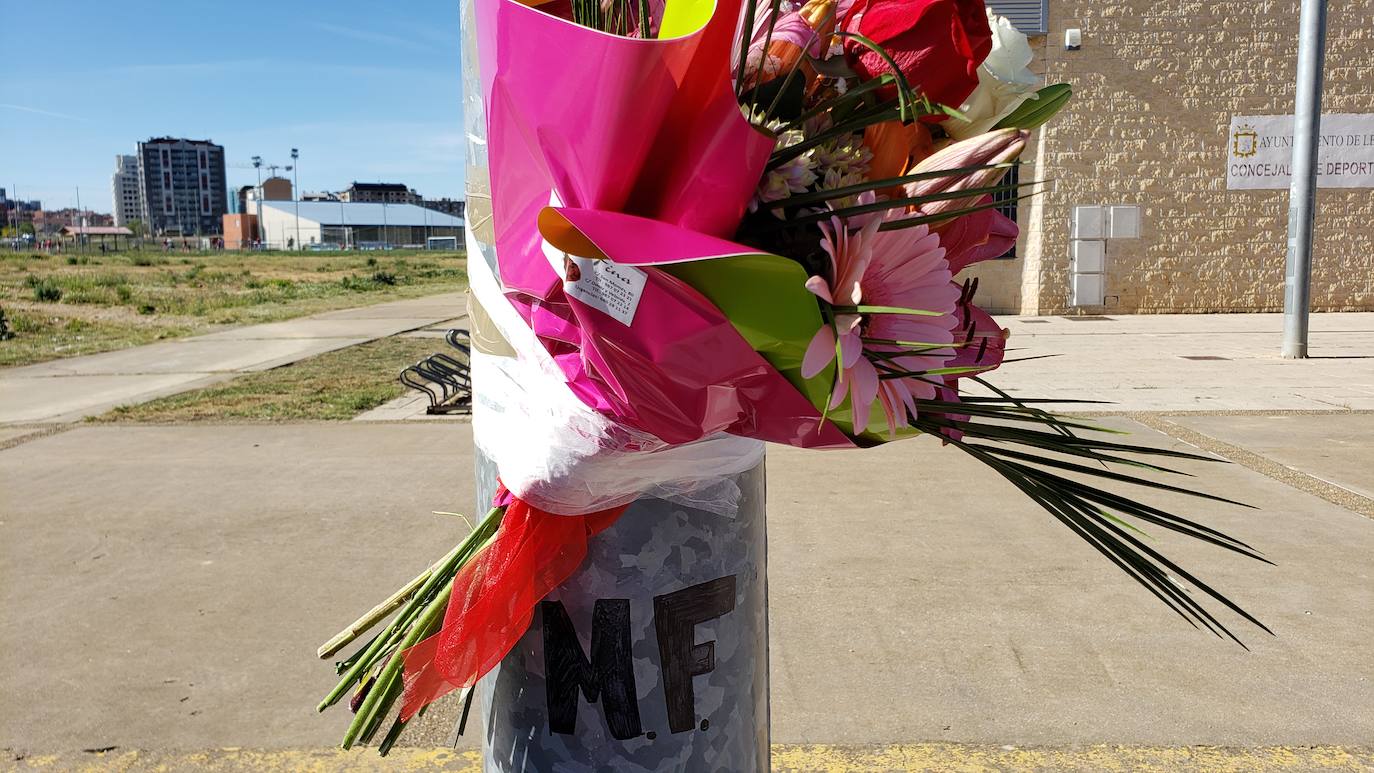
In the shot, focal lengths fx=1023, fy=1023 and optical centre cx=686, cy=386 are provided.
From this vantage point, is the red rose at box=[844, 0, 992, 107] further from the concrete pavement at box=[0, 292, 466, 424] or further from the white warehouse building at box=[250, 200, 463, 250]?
the white warehouse building at box=[250, 200, 463, 250]

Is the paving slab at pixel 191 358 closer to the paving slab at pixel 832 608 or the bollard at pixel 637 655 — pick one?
the paving slab at pixel 832 608

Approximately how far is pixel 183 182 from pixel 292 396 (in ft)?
675

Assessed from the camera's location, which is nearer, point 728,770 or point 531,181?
point 531,181

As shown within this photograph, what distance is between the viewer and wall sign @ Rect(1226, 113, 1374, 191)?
50.9ft

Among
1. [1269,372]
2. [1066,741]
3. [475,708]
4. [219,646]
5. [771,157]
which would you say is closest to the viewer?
[771,157]

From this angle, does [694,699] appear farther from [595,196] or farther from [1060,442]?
[595,196]

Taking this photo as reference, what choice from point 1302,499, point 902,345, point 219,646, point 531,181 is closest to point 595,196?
point 531,181

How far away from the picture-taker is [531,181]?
1.23 m

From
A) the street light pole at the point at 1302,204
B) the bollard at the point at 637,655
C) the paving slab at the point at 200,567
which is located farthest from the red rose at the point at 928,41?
the street light pole at the point at 1302,204

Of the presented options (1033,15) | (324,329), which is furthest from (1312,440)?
(324,329)

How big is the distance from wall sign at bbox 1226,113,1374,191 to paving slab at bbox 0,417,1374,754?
38.1 ft

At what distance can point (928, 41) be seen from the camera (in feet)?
3.89

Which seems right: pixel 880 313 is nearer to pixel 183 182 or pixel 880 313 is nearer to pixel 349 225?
pixel 349 225

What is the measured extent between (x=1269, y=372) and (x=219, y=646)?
31.1 ft
